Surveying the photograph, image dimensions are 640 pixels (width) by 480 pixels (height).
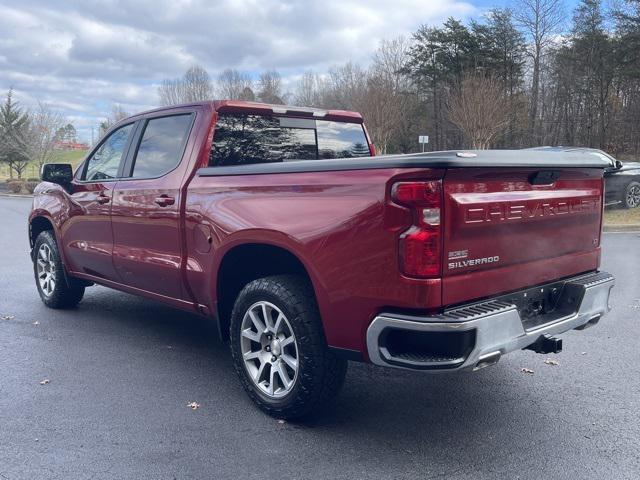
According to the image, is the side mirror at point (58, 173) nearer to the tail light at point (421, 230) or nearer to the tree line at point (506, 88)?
the tail light at point (421, 230)

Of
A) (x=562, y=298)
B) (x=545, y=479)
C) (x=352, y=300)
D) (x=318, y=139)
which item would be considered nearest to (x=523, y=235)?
(x=562, y=298)

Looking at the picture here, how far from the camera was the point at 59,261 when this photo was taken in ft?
20.0

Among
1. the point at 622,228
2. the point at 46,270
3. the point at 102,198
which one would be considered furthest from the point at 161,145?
the point at 622,228

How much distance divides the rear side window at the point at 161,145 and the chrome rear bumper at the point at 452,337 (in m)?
2.32

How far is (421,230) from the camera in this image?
285cm

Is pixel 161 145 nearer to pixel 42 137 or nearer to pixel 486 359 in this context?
pixel 486 359

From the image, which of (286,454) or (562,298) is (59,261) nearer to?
(286,454)

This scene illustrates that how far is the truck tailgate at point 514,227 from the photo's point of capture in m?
2.94

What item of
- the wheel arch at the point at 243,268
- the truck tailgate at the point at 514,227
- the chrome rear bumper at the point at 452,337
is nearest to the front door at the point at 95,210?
the wheel arch at the point at 243,268

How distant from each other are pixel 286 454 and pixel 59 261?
12.9ft

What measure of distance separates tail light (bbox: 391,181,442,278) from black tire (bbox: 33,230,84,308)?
14.6 feet

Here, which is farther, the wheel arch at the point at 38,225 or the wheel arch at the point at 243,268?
the wheel arch at the point at 38,225

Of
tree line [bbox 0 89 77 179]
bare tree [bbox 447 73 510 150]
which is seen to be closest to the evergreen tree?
tree line [bbox 0 89 77 179]

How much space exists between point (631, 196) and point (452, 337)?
50.4 feet
